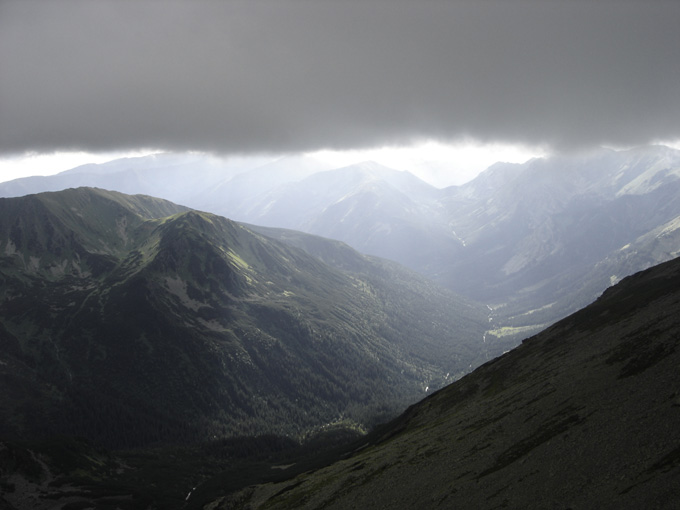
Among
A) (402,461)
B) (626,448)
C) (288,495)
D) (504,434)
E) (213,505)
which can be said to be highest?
(626,448)

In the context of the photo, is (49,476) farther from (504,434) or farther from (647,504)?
(647,504)

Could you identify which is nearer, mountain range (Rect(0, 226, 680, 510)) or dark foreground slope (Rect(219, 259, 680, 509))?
dark foreground slope (Rect(219, 259, 680, 509))

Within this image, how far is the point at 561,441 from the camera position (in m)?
59.3

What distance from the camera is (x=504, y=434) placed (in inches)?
2940

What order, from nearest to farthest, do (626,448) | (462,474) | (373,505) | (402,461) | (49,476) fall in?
(626,448) < (462,474) < (373,505) < (402,461) < (49,476)

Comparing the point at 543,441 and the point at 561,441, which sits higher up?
the point at 561,441

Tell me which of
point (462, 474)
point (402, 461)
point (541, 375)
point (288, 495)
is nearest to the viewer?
point (462, 474)

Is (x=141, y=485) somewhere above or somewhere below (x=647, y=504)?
below

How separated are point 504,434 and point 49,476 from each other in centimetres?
19600

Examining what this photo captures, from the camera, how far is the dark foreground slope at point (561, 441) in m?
47.5

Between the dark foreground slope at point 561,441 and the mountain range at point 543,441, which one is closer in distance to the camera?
the dark foreground slope at point 561,441

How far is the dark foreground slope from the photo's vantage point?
47531mm

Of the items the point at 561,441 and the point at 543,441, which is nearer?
the point at 561,441

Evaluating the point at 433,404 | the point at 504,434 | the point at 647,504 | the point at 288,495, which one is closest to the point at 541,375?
the point at 504,434
